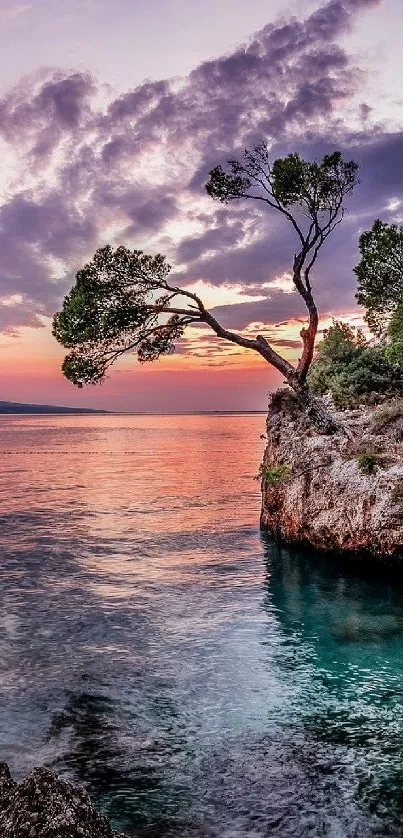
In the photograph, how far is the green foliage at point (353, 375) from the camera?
41688mm

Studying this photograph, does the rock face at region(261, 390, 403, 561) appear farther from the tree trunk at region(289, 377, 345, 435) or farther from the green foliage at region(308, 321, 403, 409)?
the green foliage at region(308, 321, 403, 409)

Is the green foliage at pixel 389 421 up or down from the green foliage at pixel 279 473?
up

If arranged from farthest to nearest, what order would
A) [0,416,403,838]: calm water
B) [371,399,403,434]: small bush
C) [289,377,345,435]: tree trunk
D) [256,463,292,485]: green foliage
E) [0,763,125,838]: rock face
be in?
[289,377,345,435]: tree trunk → [256,463,292,485]: green foliage → [371,399,403,434]: small bush → [0,416,403,838]: calm water → [0,763,125,838]: rock face

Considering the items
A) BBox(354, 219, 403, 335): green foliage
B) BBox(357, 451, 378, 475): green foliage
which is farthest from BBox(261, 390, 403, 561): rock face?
BBox(354, 219, 403, 335): green foliage

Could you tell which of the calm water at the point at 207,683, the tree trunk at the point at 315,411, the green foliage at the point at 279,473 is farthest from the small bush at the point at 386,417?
the calm water at the point at 207,683

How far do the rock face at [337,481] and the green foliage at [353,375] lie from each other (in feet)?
30.1

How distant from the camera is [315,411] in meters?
30.2

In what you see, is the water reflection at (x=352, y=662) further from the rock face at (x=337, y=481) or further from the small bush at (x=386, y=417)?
the small bush at (x=386, y=417)

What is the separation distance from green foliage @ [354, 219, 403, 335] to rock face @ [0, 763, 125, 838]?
3117 cm

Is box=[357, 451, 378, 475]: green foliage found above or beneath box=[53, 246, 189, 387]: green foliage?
beneath

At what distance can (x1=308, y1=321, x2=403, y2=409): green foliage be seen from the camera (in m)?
41.7

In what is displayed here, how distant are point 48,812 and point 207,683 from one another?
8.87m

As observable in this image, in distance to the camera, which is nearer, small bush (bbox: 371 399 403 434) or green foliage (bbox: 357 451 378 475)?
green foliage (bbox: 357 451 378 475)

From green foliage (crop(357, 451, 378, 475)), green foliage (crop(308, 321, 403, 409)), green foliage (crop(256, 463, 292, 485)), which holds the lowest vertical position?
green foliage (crop(256, 463, 292, 485))
